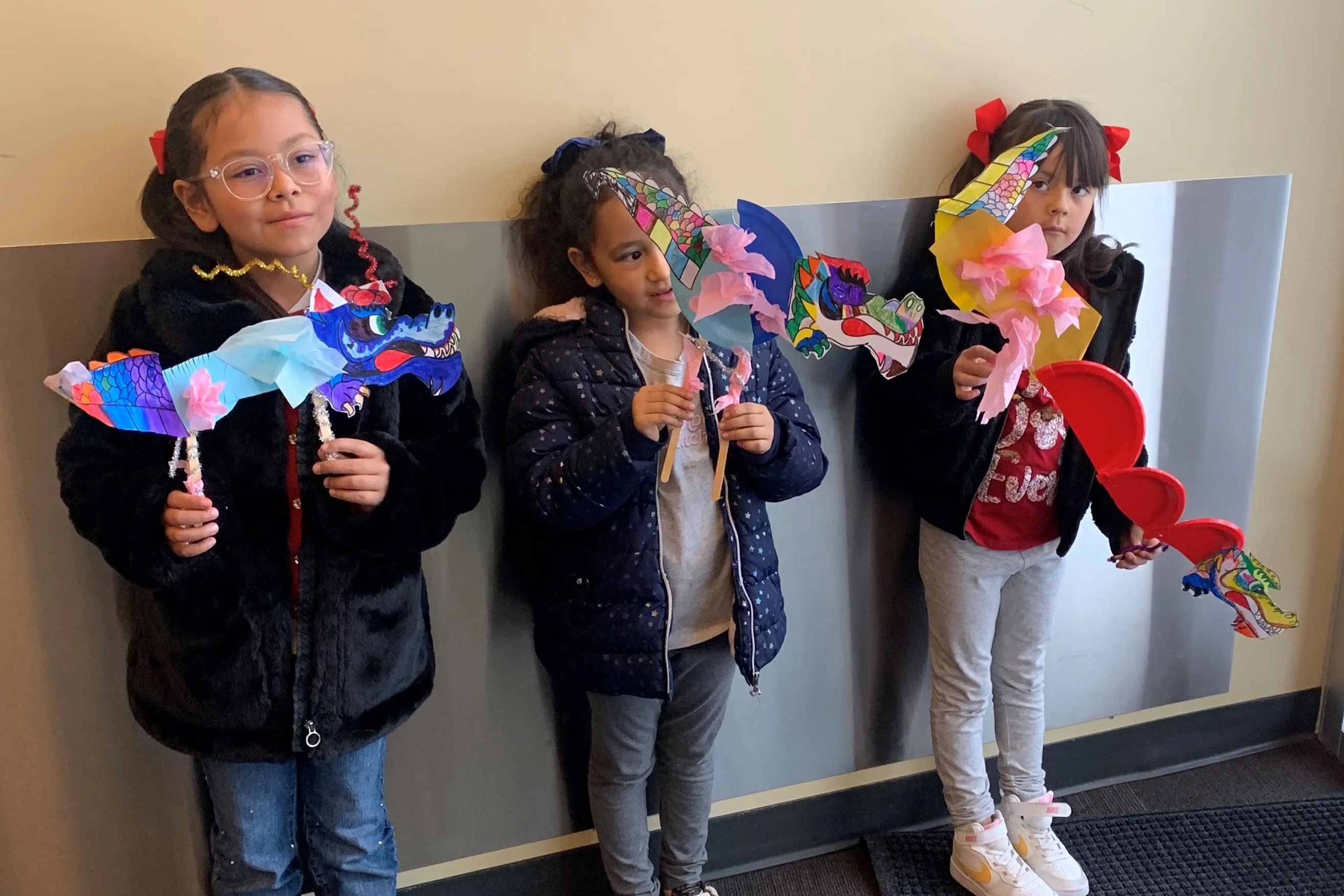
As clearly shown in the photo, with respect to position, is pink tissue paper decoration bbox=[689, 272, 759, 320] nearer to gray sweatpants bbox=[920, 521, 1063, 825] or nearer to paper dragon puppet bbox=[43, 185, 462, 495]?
paper dragon puppet bbox=[43, 185, 462, 495]

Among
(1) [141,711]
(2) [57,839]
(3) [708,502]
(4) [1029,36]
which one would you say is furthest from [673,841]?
(4) [1029,36]

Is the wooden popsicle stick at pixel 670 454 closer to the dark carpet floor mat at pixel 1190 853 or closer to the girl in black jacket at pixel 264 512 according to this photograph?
the girl in black jacket at pixel 264 512

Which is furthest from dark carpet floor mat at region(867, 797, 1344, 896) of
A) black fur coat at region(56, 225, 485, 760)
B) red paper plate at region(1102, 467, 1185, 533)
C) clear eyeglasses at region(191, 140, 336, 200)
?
clear eyeglasses at region(191, 140, 336, 200)

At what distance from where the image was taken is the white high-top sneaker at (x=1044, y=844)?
1.33m

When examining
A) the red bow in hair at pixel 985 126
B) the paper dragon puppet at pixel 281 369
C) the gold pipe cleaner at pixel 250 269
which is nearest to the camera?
the paper dragon puppet at pixel 281 369

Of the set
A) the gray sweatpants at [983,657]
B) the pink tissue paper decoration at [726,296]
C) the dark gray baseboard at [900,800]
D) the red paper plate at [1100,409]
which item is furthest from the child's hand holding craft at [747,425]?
the dark gray baseboard at [900,800]

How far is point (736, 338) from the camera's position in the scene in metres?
0.90

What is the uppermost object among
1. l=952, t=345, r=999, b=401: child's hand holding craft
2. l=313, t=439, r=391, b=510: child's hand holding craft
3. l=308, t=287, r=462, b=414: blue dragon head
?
l=308, t=287, r=462, b=414: blue dragon head

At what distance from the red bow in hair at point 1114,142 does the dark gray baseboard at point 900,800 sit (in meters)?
0.94

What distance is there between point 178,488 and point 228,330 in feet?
0.54

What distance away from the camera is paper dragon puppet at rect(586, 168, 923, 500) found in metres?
0.87

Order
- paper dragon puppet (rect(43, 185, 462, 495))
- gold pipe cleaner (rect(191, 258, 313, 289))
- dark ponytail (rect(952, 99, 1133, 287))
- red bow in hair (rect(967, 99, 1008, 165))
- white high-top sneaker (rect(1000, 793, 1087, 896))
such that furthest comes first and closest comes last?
white high-top sneaker (rect(1000, 793, 1087, 896)), red bow in hair (rect(967, 99, 1008, 165)), dark ponytail (rect(952, 99, 1133, 287)), gold pipe cleaner (rect(191, 258, 313, 289)), paper dragon puppet (rect(43, 185, 462, 495))

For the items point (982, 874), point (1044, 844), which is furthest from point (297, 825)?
point (1044, 844)

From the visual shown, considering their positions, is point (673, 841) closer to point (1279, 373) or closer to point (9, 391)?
point (9, 391)
